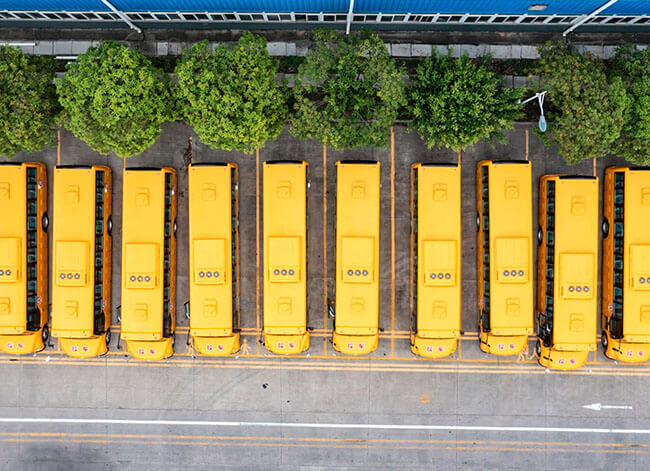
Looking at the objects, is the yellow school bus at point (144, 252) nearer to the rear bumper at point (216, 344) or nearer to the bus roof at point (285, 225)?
the rear bumper at point (216, 344)

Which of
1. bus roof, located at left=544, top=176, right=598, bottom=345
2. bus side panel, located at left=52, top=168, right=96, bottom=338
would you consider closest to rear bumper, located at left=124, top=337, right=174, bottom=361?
bus side panel, located at left=52, top=168, right=96, bottom=338

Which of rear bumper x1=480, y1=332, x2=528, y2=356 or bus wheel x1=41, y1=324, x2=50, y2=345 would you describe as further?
bus wheel x1=41, y1=324, x2=50, y2=345

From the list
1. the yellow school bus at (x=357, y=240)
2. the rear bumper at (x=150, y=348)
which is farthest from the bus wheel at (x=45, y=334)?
the yellow school bus at (x=357, y=240)

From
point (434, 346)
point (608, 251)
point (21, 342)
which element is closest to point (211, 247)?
point (21, 342)

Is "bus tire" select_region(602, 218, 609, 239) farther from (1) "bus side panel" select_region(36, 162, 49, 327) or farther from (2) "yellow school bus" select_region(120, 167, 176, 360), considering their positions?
(1) "bus side panel" select_region(36, 162, 49, 327)

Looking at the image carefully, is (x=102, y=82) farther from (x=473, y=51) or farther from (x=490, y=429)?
(x=490, y=429)

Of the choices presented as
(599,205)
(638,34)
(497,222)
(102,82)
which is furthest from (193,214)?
(638,34)

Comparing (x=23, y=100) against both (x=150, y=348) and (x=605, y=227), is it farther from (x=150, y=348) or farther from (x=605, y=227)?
(x=605, y=227)
